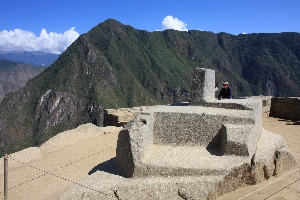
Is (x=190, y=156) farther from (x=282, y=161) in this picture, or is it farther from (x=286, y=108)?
(x=286, y=108)

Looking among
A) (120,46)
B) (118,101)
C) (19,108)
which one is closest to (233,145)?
(118,101)

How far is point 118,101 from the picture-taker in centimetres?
8950

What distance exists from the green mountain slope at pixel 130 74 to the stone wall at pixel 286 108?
2772 inches

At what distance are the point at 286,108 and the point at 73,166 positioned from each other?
10534mm

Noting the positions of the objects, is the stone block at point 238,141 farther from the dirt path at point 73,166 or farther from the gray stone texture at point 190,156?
the dirt path at point 73,166

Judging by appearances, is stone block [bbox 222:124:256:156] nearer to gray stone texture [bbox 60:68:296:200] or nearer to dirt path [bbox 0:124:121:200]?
gray stone texture [bbox 60:68:296:200]

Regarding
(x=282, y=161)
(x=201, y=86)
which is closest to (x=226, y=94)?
(x=201, y=86)

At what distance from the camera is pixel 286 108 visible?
44.5ft

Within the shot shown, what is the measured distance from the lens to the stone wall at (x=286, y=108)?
13.2 meters

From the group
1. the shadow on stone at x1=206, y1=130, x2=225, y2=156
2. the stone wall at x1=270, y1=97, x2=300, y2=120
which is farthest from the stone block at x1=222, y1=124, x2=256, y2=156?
the stone wall at x1=270, y1=97, x2=300, y2=120

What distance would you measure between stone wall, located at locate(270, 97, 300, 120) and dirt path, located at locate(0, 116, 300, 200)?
1426 mm

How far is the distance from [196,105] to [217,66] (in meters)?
128

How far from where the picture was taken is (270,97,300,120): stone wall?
13.2 metres

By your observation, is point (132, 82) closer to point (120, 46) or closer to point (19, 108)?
point (120, 46)
